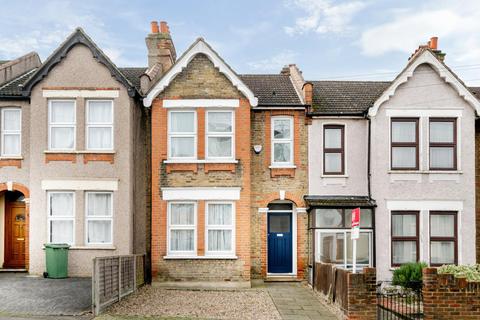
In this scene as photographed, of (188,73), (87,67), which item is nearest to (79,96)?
(87,67)

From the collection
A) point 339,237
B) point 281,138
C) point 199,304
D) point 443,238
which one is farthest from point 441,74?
point 199,304

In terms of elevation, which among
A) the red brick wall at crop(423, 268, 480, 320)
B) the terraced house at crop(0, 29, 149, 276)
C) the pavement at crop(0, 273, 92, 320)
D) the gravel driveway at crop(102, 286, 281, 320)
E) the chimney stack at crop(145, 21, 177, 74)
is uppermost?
the chimney stack at crop(145, 21, 177, 74)

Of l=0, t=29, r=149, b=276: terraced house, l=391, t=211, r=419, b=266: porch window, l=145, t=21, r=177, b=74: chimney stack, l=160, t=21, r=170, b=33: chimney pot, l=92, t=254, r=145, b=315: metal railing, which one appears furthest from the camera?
l=160, t=21, r=170, b=33: chimney pot

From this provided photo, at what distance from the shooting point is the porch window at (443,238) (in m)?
19.1

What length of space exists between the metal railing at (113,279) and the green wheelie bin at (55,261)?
8.23 ft

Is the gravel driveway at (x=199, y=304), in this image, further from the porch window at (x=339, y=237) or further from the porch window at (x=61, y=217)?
the porch window at (x=61, y=217)

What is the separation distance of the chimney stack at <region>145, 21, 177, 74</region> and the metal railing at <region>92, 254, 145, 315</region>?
8341mm

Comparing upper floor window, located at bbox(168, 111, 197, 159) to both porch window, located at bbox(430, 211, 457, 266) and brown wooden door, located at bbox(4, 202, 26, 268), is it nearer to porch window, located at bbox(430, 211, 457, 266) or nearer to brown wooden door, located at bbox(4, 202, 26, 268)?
brown wooden door, located at bbox(4, 202, 26, 268)

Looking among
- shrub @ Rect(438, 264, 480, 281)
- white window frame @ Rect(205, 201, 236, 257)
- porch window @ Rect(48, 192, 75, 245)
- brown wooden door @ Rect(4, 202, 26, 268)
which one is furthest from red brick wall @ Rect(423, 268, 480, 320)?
brown wooden door @ Rect(4, 202, 26, 268)

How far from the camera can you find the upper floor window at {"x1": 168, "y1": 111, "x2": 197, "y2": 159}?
747 inches

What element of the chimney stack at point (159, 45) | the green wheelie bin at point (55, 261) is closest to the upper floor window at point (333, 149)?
the chimney stack at point (159, 45)

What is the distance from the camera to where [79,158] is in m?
18.7

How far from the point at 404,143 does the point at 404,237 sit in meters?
3.37

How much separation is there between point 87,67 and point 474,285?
13942mm
